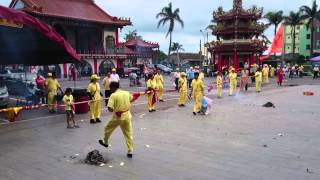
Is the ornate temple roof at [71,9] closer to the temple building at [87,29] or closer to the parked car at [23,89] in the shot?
the temple building at [87,29]

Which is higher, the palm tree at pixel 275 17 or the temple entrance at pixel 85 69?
the palm tree at pixel 275 17

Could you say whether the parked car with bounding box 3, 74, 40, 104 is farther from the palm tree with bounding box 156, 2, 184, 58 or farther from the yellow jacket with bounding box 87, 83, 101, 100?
the palm tree with bounding box 156, 2, 184, 58

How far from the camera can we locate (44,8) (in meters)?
40.6

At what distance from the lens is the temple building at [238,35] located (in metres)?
51.6

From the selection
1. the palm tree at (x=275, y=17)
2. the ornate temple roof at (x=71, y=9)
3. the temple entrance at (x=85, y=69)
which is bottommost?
the temple entrance at (x=85, y=69)

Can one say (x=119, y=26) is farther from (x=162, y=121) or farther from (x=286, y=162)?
(x=286, y=162)

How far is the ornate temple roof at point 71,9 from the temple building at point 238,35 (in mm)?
12858

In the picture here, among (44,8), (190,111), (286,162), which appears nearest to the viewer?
(286,162)

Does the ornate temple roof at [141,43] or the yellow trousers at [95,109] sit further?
the ornate temple roof at [141,43]

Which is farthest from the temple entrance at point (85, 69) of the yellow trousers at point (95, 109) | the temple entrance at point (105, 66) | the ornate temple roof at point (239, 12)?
the yellow trousers at point (95, 109)

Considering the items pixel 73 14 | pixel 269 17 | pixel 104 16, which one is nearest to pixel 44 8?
pixel 73 14

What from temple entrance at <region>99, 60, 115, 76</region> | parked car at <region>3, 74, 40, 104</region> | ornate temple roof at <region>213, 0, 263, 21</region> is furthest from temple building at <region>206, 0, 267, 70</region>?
parked car at <region>3, 74, 40, 104</region>

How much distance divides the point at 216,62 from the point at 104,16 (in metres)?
19.1

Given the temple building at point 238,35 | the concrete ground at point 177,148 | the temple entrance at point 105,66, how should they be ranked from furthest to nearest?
the temple building at point 238,35 → the temple entrance at point 105,66 → the concrete ground at point 177,148
